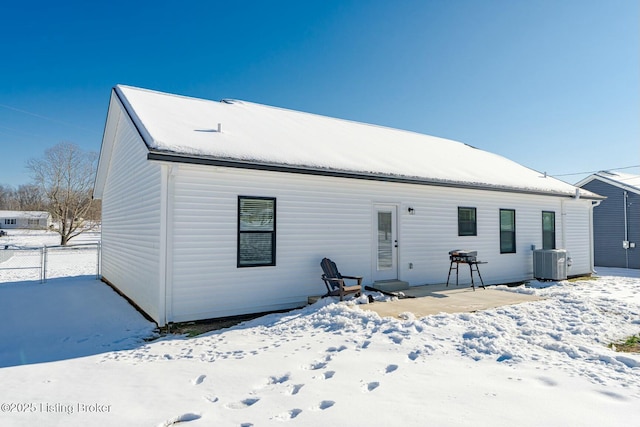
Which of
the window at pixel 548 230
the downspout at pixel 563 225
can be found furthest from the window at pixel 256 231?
the downspout at pixel 563 225

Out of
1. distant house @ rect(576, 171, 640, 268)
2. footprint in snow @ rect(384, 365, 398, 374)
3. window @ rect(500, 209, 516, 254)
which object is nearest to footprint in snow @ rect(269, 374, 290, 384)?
footprint in snow @ rect(384, 365, 398, 374)

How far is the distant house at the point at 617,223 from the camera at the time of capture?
55.8 feet

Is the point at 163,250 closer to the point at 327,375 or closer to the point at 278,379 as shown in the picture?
the point at 278,379

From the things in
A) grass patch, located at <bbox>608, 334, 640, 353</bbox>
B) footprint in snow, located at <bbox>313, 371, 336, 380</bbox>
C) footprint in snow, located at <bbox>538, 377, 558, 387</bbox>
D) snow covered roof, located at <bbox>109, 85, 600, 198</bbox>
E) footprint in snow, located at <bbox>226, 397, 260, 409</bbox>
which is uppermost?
snow covered roof, located at <bbox>109, 85, 600, 198</bbox>

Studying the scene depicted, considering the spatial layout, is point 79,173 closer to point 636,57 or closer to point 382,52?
point 382,52

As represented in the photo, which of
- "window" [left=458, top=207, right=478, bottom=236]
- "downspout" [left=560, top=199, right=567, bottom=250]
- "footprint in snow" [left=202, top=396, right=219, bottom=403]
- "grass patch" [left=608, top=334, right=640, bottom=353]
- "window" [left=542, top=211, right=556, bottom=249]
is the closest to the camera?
"footprint in snow" [left=202, top=396, right=219, bottom=403]

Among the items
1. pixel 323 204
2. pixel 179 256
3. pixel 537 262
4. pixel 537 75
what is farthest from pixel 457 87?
pixel 179 256

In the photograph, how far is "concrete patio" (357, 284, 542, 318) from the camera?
21.5ft

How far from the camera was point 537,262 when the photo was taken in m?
11.2

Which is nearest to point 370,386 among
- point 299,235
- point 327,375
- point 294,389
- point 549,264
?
point 327,375

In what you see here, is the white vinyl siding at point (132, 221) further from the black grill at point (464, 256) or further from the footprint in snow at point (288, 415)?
the black grill at point (464, 256)

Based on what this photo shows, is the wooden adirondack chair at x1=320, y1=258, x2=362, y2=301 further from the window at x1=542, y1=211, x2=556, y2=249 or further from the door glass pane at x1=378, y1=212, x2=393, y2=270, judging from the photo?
the window at x1=542, y1=211, x2=556, y2=249

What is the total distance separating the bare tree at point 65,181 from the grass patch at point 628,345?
37294mm

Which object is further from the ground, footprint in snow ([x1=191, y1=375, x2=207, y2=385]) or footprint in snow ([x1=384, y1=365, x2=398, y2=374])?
footprint in snow ([x1=384, y1=365, x2=398, y2=374])
